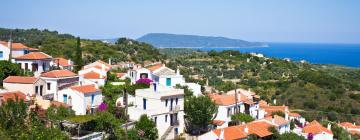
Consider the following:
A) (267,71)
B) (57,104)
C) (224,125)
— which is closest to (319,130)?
(224,125)

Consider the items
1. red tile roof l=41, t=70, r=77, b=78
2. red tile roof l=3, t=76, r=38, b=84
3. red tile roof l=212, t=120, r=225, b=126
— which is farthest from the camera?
red tile roof l=212, t=120, r=225, b=126

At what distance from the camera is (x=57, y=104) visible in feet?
107

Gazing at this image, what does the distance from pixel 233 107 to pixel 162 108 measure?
9.48 meters

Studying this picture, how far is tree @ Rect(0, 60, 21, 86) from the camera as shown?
121 ft

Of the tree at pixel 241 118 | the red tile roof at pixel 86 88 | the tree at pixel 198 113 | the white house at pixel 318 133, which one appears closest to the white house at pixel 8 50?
the red tile roof at pixel 86 88

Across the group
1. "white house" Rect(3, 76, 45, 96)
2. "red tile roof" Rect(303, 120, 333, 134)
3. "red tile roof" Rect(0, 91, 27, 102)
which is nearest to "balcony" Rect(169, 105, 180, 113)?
"white house" Rect(3, 76, 45, 96)

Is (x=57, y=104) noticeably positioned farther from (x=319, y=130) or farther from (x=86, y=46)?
(x=86, y=46)

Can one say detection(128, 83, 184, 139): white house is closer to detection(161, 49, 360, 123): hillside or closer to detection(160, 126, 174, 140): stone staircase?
detection(160, 126, 174, 140): stone staircase

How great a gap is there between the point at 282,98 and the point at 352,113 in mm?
10883

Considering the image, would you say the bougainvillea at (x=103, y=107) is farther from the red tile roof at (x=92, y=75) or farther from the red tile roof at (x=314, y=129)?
the red tile roof at (x=314, y=129)

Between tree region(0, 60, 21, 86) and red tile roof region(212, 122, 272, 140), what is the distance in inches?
708

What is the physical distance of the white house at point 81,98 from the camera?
112ft

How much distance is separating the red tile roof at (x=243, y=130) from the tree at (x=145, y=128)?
17.7ft

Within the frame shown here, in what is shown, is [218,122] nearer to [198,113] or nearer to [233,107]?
[233,107]
